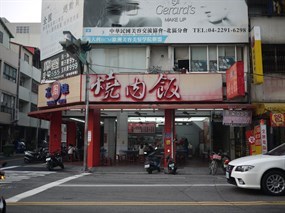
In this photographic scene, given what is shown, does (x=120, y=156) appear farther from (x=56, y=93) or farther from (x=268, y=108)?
(x=268, y=108)

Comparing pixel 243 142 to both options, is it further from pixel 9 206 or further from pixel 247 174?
pixel 9 206

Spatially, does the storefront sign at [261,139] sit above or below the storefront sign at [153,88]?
below

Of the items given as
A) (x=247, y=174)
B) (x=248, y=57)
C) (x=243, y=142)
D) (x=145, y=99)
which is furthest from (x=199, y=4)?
(x=247, y=174)

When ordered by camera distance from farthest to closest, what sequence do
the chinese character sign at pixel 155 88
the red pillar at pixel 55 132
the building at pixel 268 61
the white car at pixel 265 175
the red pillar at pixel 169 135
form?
the red pillar at pixel 55 132 → the red pillar at pixel 169 135 → the chinese character sign at pixel 155 88 → the building at pixel 268 61 → the white car at pixel 265 175

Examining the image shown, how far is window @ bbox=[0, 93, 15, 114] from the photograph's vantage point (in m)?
38.8

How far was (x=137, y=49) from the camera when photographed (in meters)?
22.4

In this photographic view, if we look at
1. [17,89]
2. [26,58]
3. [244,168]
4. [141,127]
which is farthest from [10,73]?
[244,168]

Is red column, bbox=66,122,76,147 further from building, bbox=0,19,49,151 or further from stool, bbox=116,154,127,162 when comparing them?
building, bbox=0,19,49,151

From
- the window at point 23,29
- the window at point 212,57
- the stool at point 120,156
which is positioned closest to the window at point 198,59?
the window at point 212,57

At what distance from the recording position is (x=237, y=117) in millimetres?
18766

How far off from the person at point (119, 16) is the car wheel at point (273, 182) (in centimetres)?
1383

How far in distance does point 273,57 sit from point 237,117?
4.94 meters

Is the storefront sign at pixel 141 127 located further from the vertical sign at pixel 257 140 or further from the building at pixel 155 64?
the vertical sign at pixel 257 140

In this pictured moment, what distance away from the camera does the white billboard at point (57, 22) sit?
22875mm
